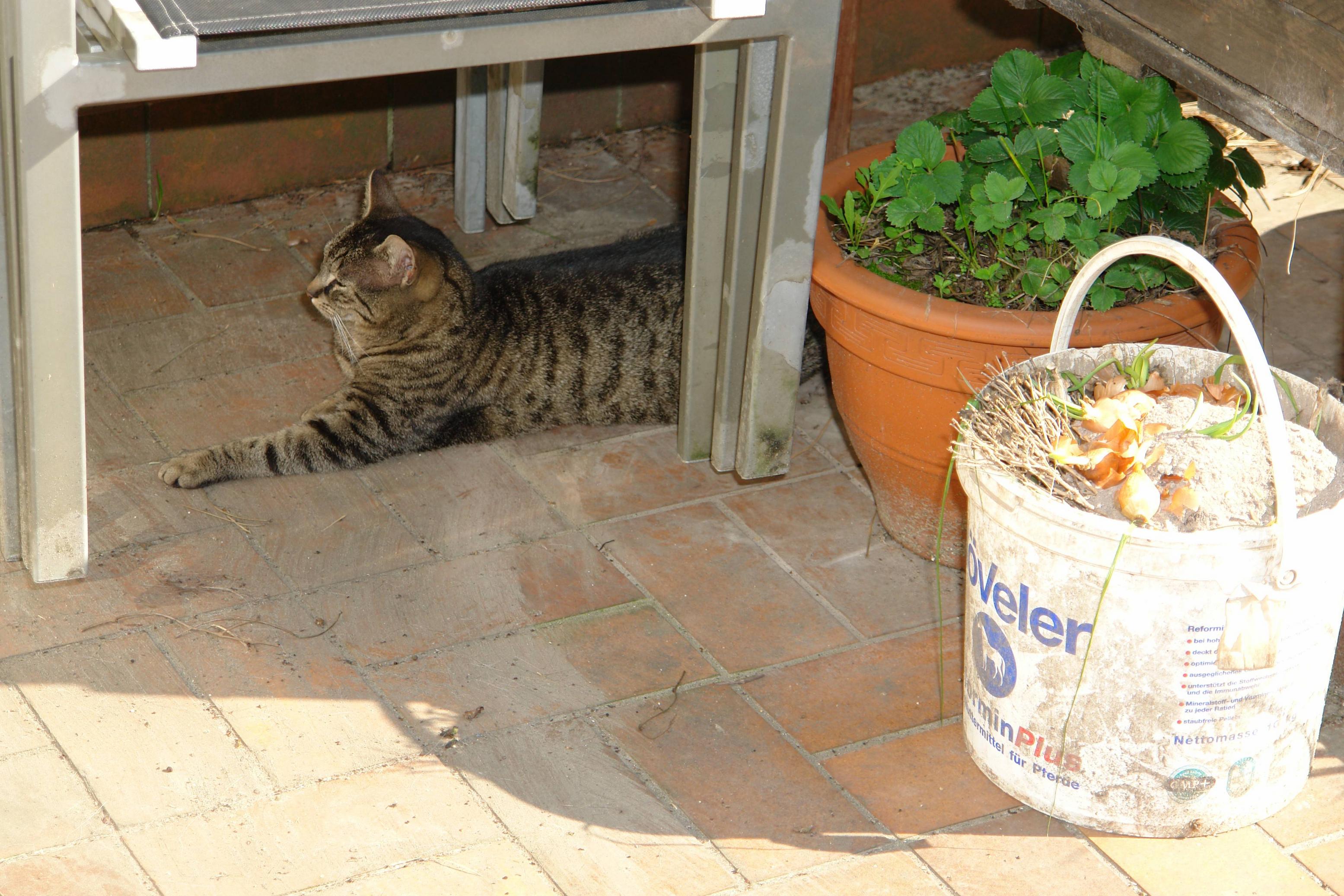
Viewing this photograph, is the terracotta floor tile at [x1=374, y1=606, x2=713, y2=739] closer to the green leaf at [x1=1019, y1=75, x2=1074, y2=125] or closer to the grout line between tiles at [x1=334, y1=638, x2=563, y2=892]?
the grout line between tiles at [x1=334, y1=638, x2=563, y2=892]

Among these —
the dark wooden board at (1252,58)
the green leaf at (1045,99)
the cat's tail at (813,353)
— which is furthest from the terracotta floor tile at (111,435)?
the dark wooden board at (1252,58)

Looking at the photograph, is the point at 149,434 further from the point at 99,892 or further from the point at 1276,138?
the point at 1276,138

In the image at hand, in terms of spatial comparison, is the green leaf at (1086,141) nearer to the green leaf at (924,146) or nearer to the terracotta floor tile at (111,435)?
the green leaf at (924,146)

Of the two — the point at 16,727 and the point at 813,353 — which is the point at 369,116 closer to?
the point at 813,353

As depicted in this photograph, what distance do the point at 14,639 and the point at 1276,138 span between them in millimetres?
2377

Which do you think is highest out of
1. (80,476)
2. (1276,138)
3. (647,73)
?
(1276,138)

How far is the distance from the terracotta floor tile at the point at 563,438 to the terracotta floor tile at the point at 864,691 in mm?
871

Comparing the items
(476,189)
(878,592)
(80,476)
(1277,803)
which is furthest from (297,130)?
(1277,803)

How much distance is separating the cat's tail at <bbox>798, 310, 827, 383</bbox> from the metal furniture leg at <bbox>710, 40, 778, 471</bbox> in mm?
367

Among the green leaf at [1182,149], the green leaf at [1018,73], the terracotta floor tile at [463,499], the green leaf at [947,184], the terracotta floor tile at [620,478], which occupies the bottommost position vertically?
the terracotta floor tile at [463,499]

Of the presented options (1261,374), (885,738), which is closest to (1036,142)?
(1261,374)

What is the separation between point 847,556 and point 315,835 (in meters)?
Answer: 1.23

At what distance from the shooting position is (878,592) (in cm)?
308

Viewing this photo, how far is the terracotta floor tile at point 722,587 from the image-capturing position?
9.64 ft
